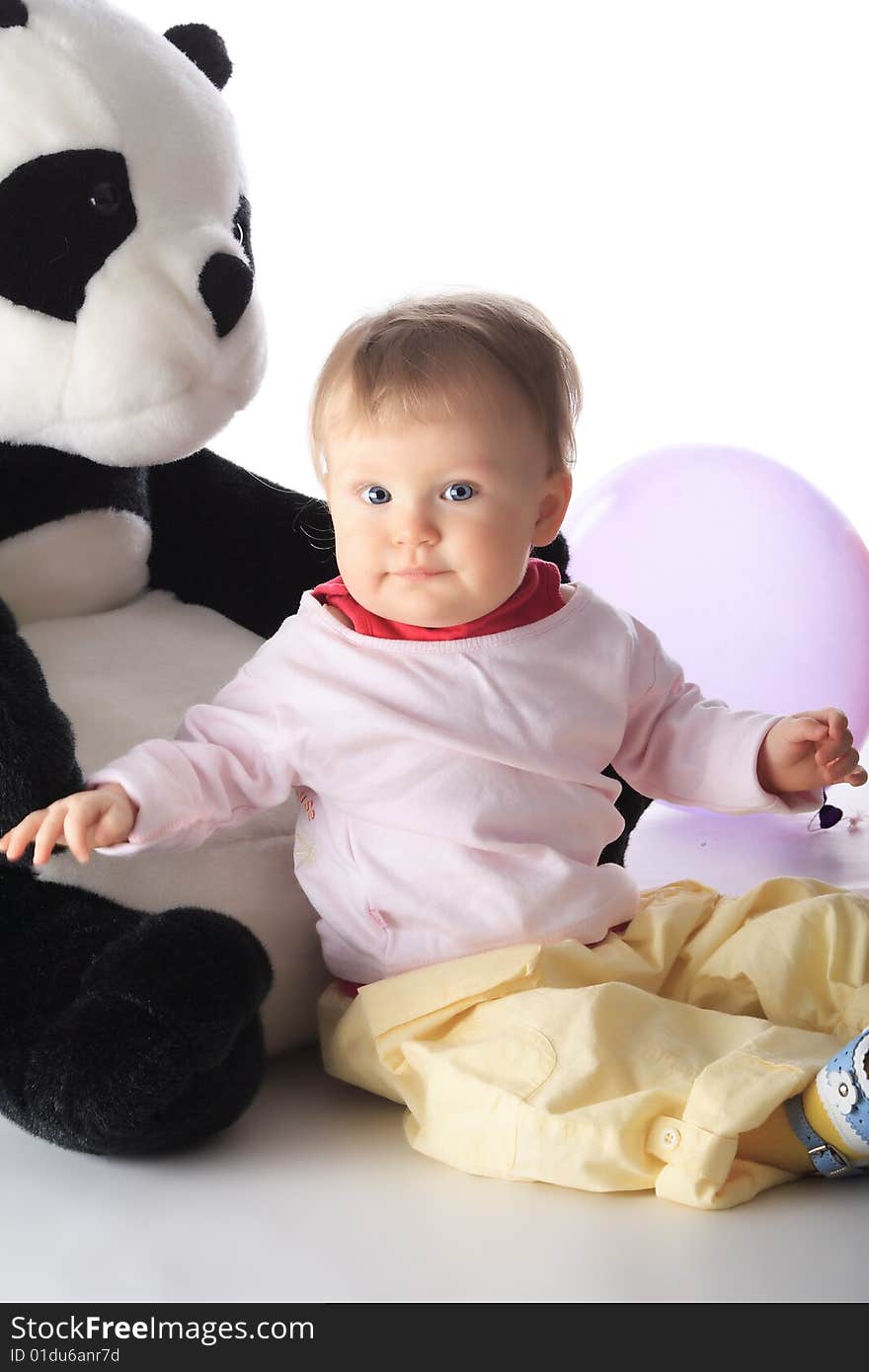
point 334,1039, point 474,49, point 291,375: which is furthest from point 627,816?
point 474,49

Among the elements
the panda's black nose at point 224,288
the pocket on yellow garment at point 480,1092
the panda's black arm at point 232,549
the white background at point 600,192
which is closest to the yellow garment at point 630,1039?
the pocket on yellow garment at point 480,1092

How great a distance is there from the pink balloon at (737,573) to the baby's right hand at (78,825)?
86 cm

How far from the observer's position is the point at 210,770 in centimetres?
115

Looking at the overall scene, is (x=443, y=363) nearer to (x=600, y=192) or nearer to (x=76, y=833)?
(x=76, y=833)

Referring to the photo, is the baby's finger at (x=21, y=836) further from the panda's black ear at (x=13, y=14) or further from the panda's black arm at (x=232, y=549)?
the panda's black ear at (x=13, y=14)

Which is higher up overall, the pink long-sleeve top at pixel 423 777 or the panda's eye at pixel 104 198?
the panda's eye at pixel 104 198

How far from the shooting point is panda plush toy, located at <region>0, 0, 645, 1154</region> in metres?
1.04

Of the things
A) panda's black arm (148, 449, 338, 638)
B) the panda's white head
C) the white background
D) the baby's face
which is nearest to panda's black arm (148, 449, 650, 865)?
panda's black arm (148, 449, 338, 638)

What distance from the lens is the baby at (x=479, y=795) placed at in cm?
106

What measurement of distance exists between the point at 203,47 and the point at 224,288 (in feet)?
0.85

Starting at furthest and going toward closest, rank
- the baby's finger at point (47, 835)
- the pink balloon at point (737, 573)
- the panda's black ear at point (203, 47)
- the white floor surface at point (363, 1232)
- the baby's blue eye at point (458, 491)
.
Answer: the pink balloon at point (737, 573) → the panda's black ear at point (203, 47) → the baby's blue eye at point (458, 491) → the baby's finger at point (47, 835) → the white floor surface at point (363, 1232)

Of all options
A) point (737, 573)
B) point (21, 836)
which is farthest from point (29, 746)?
point (737, 573)

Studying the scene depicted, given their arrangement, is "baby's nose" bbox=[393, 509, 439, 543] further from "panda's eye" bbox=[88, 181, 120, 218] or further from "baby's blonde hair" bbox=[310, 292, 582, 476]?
"panda's eye" bbox=[88, 181, 120, 218]

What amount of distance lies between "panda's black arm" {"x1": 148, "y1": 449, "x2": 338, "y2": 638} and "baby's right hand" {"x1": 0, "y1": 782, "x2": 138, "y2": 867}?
14.0 inches
